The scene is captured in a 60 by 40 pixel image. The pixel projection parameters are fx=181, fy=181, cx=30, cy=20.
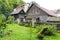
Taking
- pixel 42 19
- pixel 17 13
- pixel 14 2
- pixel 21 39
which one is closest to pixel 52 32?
pixel 21 39

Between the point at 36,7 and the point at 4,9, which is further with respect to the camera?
the point at 4,9

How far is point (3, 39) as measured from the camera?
62.3 feet

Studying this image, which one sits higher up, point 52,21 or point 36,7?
point 36,7

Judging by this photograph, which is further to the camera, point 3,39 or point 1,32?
point 1,32

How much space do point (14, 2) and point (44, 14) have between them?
2597cm

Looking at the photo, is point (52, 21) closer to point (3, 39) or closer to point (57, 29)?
point (57, 29)

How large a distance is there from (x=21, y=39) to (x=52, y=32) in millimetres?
6486

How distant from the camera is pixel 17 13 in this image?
4628 centimetres

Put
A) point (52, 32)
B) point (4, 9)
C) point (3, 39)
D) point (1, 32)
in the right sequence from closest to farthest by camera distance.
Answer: point (3, 39) < point (1, 32) < point (52, 32) < point (4, 9)

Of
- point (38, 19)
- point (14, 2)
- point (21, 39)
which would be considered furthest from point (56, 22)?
point (14, 2)

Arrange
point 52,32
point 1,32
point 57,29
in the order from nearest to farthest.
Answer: point 1,32 → point 52,32 → point 57,29

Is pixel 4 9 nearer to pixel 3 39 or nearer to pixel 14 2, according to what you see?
pixel 14 2

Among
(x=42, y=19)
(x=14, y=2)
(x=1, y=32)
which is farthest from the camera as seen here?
(x=14, y=2)

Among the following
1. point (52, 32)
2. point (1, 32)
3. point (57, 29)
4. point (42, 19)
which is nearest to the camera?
point (1, 32)
